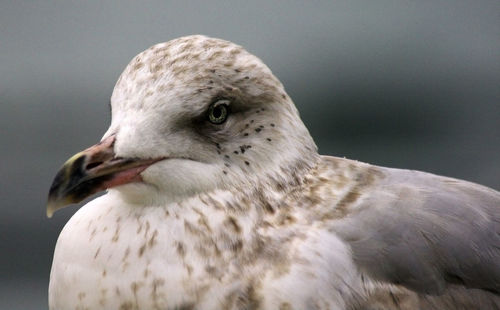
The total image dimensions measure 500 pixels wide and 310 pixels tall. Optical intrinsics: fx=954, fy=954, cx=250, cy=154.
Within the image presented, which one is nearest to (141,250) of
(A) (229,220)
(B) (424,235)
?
(A) (229,220)

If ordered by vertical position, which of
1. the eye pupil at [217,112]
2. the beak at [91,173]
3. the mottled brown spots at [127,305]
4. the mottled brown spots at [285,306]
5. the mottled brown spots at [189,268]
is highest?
the eye pupil at [217,112]

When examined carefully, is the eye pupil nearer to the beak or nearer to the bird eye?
the bird eye

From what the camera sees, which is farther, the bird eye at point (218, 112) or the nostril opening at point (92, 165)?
the bird eye at point (218, 112)

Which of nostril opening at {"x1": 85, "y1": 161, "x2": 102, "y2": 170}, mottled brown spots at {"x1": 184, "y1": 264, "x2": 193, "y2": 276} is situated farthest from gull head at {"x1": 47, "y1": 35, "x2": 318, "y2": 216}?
mottled brown spots at {"x1": 184, "y1": 264, "x2": 193, "y2": 276}

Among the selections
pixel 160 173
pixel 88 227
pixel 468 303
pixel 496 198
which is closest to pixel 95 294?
pixel 88 227

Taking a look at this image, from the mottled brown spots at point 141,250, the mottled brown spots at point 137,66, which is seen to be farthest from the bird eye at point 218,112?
the mottled brown spots at point 141,250

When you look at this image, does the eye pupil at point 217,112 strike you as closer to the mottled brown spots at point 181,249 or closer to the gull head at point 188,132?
the gull head at point 188,132

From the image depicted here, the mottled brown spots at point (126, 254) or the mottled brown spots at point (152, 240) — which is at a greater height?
the mottled brown spots at point (152, 240)

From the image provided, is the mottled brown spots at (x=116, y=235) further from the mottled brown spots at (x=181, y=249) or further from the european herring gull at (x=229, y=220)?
the mottled brown spots at (x=181, y=249)
